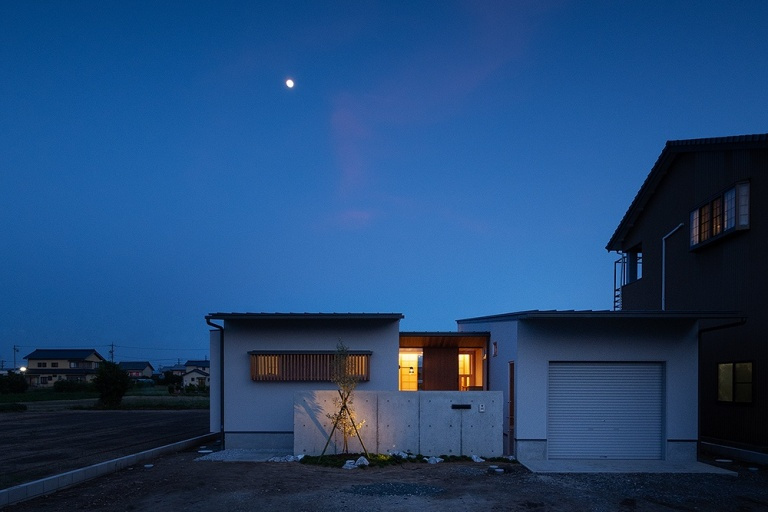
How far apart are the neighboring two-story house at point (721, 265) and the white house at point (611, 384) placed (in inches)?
41.9

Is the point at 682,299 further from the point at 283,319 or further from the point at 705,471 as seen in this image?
the point at 283,319

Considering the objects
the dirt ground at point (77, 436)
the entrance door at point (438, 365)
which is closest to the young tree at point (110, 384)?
the dirt ground at point (77, 436)

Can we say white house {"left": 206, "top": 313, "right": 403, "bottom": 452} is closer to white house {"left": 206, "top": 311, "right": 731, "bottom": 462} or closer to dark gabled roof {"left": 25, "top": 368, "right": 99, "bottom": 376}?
white house {"left": 206, "top": 311, "right": 731, "bottom": 462}

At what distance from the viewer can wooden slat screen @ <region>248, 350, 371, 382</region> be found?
13.4m

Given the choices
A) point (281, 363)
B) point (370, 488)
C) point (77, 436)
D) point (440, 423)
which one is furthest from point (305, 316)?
point (77, 436)

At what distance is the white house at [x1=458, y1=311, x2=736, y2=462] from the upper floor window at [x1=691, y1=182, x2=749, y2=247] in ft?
9.96

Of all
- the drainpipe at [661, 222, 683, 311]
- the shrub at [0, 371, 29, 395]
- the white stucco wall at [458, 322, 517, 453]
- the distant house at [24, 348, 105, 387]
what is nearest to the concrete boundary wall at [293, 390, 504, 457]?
the white stucco wall at [458, 322, 517, 453]

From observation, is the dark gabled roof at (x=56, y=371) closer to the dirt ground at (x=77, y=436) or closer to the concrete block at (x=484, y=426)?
the dirt ground at (x=77, y=436)

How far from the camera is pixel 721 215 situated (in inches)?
554

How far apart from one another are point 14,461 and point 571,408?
1166 centimetres

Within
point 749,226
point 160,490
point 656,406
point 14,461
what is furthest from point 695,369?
point 14,461

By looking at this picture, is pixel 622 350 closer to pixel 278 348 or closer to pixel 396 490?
pixel 396 490

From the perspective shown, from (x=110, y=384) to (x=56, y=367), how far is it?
152 feet

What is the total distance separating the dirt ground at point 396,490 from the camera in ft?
26.9
